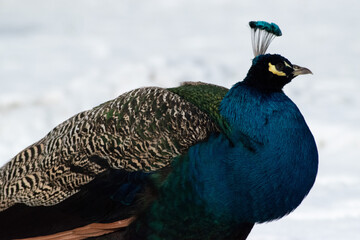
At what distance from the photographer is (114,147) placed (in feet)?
11.4

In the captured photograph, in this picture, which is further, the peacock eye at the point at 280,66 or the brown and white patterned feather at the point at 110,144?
the peacock eye at the point at 280,66

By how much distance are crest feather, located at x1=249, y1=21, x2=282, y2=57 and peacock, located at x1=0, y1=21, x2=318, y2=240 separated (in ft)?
0.77

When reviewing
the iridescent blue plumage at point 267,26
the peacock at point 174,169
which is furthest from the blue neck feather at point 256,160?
the iridescent blue plumage at point 267,26

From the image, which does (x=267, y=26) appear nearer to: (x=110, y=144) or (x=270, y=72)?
(x=270, y=72)

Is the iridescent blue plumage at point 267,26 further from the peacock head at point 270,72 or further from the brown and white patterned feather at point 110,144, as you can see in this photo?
the brown and white patterned feather at point 110,144

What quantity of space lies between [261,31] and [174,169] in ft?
2.87

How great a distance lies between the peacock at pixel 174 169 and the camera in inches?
131

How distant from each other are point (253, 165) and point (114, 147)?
601mm

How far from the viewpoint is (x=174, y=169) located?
3328 mm

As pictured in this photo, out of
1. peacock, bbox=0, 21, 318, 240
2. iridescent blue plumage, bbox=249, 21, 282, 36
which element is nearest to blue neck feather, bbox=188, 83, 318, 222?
peacock, bbox=0, 21, 318, 240

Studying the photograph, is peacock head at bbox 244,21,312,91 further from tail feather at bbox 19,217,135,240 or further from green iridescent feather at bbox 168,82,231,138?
tail feather at bbox 19,217,135,240

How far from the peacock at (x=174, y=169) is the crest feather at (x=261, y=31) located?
234mm

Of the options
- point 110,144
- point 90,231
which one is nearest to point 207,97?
point 110,144

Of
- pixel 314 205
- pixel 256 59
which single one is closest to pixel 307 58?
pixel 314 205
